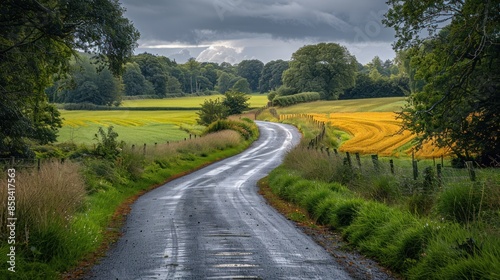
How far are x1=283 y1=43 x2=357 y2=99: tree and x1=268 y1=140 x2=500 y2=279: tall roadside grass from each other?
4492 inches

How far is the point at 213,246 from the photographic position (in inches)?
416

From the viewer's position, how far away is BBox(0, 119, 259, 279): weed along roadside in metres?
8.93

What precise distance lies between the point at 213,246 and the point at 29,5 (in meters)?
8.34

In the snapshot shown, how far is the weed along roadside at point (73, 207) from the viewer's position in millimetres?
8930

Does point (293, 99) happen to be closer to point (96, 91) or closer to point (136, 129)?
point (96, 91)

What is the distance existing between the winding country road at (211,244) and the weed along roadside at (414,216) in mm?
977

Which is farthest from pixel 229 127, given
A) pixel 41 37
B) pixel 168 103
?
pixel 168 103

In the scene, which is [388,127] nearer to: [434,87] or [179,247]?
[434,87]

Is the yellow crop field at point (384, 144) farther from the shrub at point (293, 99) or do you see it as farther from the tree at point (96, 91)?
the shrub at point (293, 99)

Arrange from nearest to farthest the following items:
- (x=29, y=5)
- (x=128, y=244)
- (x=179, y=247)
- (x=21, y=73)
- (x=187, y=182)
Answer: (x=179, y=247)
(x=128, y=244)
(x=29, y=5)
(x=21, y=73)
(x=187, y=182)

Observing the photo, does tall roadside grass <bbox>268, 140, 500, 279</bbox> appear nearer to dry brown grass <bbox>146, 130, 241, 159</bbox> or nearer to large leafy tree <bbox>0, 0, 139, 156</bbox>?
large leafy tree <bbox>0, 0, 139, 156</bbox>

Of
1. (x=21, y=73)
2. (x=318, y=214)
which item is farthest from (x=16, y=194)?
(x=21, y=73)

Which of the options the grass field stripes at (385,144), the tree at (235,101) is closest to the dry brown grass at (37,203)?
the grass field stripes at (385,144)

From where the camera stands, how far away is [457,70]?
21.5 meters
